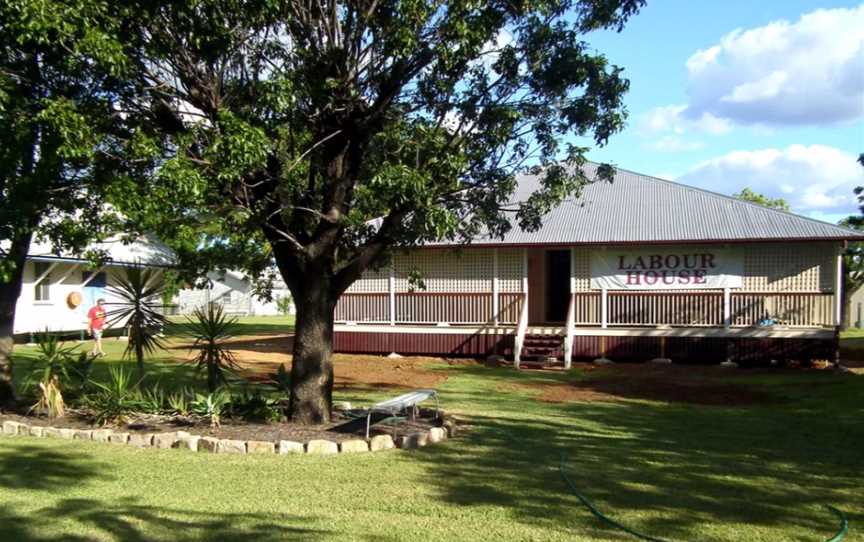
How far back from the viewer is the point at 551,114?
9.61m

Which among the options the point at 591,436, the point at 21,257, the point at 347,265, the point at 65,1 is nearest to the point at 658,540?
the point at 591,436

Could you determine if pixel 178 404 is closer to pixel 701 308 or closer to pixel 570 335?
pixel 570 335

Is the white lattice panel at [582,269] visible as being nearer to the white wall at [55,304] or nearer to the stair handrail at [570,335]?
the stair handrail at [570,335]

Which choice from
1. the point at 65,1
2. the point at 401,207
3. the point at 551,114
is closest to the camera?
the point at 65,1

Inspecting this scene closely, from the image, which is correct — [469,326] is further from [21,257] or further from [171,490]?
[171,490]

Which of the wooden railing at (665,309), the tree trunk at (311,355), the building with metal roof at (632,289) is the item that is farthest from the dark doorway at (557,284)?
the tree trunk at (311,355)

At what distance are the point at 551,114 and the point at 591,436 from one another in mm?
4223

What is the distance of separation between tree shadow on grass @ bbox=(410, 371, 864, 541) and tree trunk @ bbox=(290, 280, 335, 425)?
6.21 feet

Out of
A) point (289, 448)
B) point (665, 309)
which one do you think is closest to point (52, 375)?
point (289, 448)

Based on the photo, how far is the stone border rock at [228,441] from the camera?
25.6 feet

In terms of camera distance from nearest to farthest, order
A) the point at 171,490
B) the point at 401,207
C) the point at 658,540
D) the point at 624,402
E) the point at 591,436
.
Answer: the point at 658,540, the point at 171,490, the point at 401,207, the point at 591,436, the point at 624,402

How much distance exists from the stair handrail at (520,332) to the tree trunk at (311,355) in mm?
9305

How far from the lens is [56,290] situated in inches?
933

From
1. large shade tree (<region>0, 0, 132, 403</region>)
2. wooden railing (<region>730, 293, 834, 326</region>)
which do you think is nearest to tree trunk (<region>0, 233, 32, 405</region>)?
large shade tree (<region>0, 0, 132, 403</region>)
